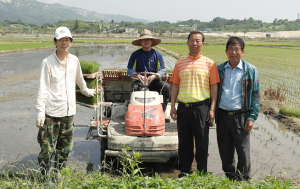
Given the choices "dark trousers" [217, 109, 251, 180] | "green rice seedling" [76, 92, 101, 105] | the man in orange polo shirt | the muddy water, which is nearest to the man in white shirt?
the muddy water

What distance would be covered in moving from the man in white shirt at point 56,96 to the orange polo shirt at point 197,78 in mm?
1501

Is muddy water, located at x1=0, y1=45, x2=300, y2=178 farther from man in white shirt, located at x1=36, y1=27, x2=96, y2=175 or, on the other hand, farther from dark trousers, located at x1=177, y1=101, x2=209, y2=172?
dark trousers, located at x1=177, y1=101, x2=209, y2=172

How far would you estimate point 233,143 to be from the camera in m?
3.64

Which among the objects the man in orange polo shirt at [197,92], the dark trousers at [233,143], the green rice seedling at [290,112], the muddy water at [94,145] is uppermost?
the man in orange polo shirt at [197,92]

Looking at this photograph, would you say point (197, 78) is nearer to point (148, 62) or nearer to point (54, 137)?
point (148, 62)

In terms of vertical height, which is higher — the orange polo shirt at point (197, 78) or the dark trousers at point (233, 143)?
the orange polo shirt at point (197, 78)

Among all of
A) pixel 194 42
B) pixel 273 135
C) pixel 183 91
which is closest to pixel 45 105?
pixel 183 91

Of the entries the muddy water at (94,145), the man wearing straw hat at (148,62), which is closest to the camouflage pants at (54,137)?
the muddy water at (94,145)

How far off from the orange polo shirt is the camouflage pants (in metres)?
1.61

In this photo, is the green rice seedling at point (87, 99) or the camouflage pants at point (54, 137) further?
the green rice seedling at point (87, 99)

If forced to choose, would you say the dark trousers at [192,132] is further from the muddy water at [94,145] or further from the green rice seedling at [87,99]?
the green rice seedling at [87,99]

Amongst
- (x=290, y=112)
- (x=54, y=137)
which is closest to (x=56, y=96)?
(x=54, y=137)

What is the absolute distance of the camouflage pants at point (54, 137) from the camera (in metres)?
3.41

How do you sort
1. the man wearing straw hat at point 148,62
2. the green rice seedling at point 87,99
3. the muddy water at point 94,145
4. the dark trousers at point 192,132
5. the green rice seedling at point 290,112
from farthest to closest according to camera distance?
the green rice seedling at point 290,112 → the green rice seedling at point 87,99 → the man wearing straw hat at point 148,62 → the muddy water at point 94,145 → the dark trousers at point 192,132
